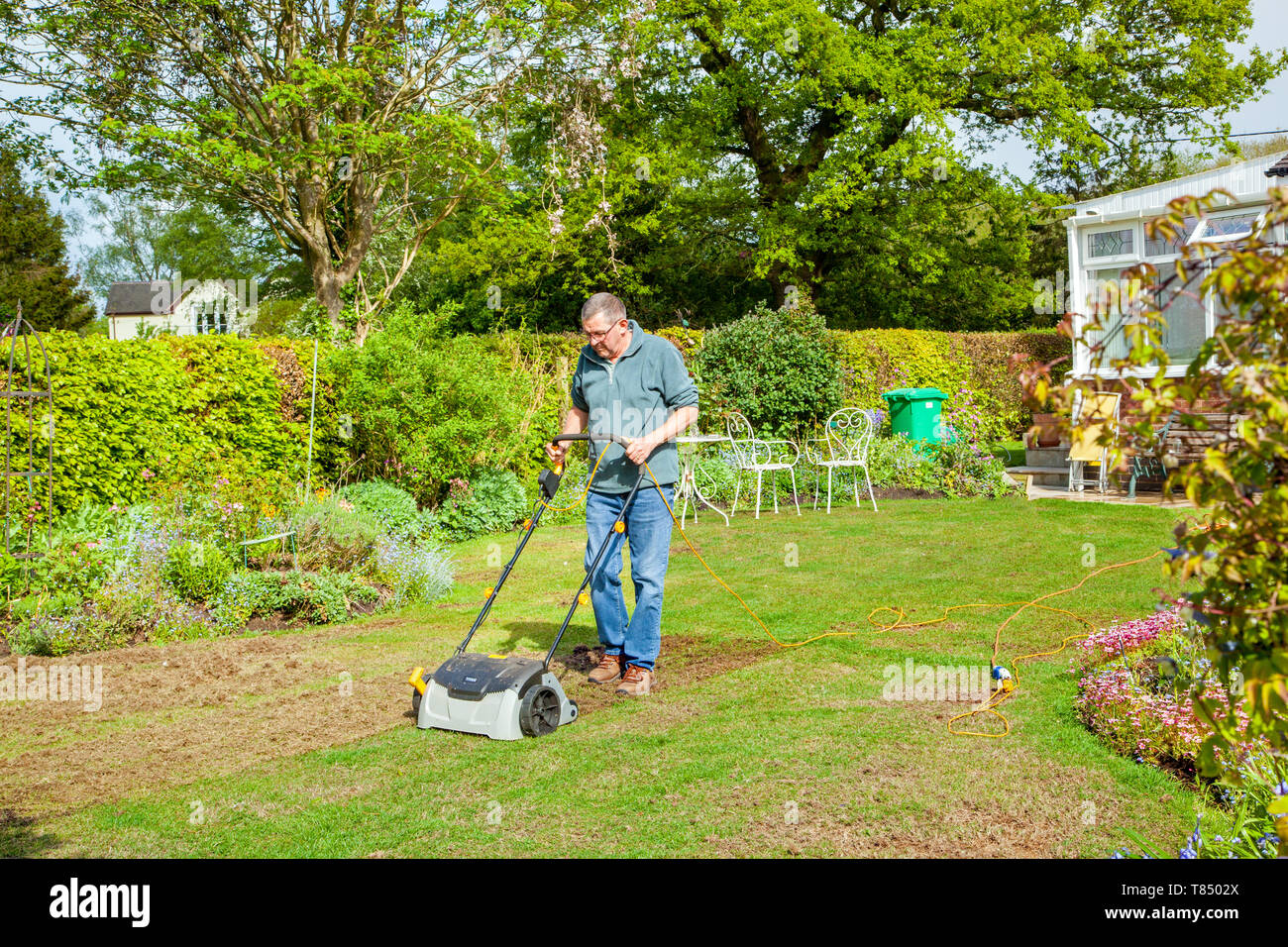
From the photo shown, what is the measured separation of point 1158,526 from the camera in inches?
374

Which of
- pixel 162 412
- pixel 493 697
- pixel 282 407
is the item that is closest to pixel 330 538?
pixel 162 412

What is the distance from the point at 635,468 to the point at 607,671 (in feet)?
3.79

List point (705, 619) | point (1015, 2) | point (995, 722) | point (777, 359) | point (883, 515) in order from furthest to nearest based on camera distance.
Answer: point (1015, 2) < point (777, 359) < point (883, 515) < point (705, 619) < point (995, 722)

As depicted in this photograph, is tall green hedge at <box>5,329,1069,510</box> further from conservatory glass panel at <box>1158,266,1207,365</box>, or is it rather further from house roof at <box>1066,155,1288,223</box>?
conservatory glass panel at <box>1158,266,1207,365</box>

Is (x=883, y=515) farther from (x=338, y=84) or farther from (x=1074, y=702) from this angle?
(x=338, y=84)

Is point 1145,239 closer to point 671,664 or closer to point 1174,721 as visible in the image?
point 671,664

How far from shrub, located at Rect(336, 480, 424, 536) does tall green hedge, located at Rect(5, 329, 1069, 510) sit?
2.12ft

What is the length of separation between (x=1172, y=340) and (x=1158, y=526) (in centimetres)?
555

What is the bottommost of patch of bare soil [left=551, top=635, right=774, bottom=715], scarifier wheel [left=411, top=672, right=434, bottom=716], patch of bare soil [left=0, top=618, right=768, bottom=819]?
patch of bare soil [left=0, top=618, right=768, bottom=819]

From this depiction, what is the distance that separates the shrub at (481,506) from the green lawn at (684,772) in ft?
12.0

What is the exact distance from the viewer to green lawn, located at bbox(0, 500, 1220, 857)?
135 inches

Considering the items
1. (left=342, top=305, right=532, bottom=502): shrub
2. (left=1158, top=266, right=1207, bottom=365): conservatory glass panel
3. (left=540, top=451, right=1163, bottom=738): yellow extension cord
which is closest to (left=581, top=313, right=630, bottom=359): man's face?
(left=540, top=451, right=1163, bottom=738): yellow extension cord

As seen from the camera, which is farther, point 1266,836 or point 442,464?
point 442,464
